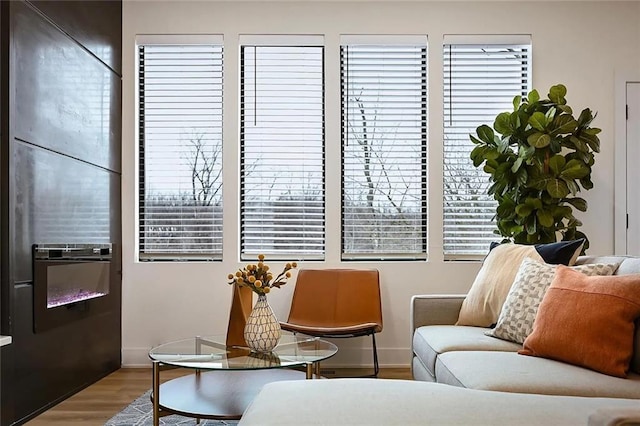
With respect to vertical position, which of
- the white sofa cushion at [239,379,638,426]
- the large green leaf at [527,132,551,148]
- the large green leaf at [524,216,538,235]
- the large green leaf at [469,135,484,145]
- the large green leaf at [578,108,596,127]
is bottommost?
the white sofa cushion at [239,379,638,426]

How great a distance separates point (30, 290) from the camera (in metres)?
3.23

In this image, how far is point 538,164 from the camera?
410cm

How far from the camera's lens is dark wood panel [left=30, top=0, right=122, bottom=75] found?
362 centimetres

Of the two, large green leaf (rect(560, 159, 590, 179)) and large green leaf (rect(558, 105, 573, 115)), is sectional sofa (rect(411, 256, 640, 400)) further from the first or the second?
large green leaf (rect(558, 105, 573, 115))

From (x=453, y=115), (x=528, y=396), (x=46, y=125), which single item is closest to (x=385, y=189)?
(x=453, y=115)

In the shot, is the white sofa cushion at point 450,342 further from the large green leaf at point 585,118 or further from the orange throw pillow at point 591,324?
the large green leaf at point 585,118

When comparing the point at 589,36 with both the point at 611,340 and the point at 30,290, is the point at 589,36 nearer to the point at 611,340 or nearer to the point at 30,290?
the point at 611,340

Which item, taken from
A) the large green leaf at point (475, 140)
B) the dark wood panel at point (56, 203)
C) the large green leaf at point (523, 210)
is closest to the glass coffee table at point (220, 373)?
the dark wood panel at point (56, 203)

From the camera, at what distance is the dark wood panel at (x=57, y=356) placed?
3.17 meters

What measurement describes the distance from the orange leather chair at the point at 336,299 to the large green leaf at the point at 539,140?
1.40 m

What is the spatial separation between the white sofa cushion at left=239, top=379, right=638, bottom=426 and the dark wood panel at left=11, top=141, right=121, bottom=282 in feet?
6.47

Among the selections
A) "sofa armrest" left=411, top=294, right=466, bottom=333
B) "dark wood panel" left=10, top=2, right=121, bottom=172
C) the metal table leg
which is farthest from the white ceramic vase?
"dark wood panel" left=10, top=2, right=121, bottom=172

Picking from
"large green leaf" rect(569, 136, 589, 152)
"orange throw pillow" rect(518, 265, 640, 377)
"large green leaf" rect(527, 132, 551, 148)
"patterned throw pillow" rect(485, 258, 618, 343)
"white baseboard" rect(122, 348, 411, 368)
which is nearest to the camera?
"orange throw pillow" rect(518, 265, 640, 377)

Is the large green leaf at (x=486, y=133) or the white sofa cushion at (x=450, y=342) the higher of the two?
the large green leaf at (x=486, y=133)
